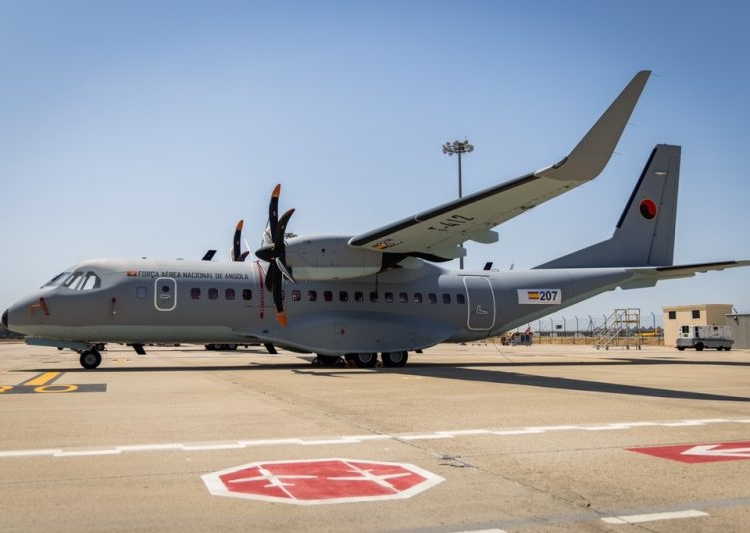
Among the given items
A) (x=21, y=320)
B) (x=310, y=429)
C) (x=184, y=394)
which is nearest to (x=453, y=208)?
(x=184, y=394)

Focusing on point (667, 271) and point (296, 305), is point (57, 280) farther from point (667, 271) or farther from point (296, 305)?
point (667, 271)

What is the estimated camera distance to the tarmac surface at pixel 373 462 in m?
4.84

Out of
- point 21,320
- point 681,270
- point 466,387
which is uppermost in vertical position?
point 681,270

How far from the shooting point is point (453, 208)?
18719 millimetres

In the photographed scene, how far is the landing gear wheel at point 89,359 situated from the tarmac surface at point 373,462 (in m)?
8.23

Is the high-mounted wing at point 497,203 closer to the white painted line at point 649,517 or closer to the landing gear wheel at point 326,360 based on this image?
the landing gear wheel at point 326,360

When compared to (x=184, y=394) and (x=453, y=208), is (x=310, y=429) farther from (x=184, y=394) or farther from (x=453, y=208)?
(x=453, y=208)

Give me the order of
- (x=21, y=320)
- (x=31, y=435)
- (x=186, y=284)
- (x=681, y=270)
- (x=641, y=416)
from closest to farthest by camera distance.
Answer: (x=31, y=435)
(x=641, y=416)
(x=21, y=320)
(x=186, y=284)
(x=681, y=270)

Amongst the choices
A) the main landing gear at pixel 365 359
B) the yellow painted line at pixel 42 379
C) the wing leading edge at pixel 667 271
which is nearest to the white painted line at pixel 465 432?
the yellow painted line at pixel 42 379

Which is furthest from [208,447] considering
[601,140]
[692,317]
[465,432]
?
[692,317]

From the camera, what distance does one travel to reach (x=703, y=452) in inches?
290

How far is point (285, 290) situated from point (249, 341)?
224cm

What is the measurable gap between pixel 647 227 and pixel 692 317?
108ft

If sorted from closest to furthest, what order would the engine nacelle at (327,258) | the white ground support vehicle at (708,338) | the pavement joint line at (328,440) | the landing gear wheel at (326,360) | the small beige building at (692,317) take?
the pavement joint line at (328,440)
the engine nacelle at (327,258)
the landing gear wheel at (326,360)
the white ground support vehicle at (708,338)
the small beige building at (692,317)
